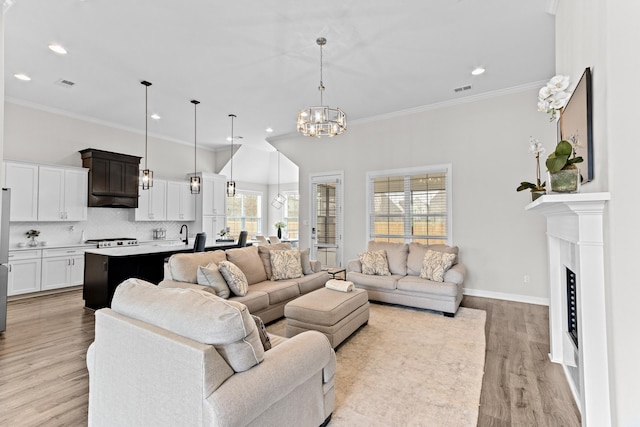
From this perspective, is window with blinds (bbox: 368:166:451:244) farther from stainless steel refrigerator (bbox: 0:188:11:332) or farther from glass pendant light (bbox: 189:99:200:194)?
stainless steel refrigerator (bbox: 0:188:11:332)

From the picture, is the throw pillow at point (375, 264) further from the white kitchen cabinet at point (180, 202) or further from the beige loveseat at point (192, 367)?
the white kitchen cabinet at point (180, 202)

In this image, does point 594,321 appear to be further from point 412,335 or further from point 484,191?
point 484,191

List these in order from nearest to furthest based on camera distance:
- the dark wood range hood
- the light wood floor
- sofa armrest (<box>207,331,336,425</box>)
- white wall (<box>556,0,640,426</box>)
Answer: sofa armrest (<box>207,331,336,425</box>) < white wall (<box>556,0,640,426</box>) < the light wood floor < the dark wood range hood

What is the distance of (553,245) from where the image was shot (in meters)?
2.95

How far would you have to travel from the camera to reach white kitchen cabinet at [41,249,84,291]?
5.34 meters

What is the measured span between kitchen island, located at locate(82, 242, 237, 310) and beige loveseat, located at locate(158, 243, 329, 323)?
116 cm

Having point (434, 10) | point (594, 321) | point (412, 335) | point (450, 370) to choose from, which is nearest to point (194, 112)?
point (434, 10)

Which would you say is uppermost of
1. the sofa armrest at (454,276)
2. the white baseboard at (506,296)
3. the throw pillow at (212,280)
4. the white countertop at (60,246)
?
the white countertop at (60,246)

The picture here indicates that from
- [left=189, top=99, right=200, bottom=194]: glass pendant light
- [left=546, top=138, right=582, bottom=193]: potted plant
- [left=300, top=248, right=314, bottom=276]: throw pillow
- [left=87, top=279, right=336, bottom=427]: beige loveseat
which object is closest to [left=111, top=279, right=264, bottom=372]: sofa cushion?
[left=87, top=279, right=336, bottom=427]: beige loveseat

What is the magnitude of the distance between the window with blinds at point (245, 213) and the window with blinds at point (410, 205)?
17.4ft

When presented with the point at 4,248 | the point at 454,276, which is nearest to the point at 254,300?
the point at 454,276

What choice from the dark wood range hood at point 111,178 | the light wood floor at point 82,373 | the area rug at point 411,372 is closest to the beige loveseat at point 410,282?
the area rug at point 411,372

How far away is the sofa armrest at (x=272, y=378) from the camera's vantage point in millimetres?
1322

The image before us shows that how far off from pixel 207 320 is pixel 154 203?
665cm
